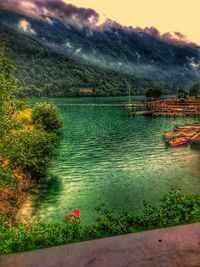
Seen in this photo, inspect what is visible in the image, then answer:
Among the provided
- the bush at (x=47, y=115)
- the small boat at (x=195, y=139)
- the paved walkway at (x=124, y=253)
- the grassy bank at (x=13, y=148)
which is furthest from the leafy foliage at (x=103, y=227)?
the bush at (x=47, y=115)

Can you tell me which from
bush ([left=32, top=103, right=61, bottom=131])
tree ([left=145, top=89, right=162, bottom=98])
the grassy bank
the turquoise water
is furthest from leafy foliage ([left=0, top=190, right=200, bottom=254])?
tree ([left=145, top=89, right=162, bottom=98])

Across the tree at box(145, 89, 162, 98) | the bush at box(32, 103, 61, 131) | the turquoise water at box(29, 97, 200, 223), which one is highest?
the tree at box(145, 89, 162, 98)

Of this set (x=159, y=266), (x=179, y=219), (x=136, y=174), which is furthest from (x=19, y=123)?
(x=136, y=174)

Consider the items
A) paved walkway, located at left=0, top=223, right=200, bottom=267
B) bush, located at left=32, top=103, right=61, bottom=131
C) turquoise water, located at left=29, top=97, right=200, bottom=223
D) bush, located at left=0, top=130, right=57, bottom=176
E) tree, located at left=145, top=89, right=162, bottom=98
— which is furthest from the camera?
tree, located at left=145, top=89, right=162, bottom=98

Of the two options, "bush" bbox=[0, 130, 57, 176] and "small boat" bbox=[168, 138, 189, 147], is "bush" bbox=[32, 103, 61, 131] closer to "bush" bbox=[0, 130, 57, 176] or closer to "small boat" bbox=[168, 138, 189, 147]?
"small boat" bbox=[168, 138, 189, 147]

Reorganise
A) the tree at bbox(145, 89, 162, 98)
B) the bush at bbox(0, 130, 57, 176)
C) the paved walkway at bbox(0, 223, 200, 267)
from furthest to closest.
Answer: the tree at bbox(145, 89, 162, 98) → the bush at bbox(0, 130, 57, 176) → the paved walkway at bbox(0, 223, 200, 267)

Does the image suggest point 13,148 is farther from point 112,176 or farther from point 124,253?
point 112,176

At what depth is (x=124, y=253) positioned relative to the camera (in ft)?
10.3

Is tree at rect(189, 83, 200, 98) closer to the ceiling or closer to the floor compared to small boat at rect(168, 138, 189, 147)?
closer to the ceiling

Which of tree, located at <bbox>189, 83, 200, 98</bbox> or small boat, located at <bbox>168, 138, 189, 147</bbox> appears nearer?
small boat, located at <bbox>168, 138, 189, 147</bbox>

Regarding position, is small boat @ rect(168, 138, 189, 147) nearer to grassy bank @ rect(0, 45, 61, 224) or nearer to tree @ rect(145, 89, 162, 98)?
grassy bank @ rect(0, 45, 61, 224)

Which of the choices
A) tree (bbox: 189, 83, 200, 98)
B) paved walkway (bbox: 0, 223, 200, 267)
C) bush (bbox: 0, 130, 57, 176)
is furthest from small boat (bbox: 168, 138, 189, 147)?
tree (bbox: 189, 83, 200, 98)

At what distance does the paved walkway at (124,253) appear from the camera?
2992 mm

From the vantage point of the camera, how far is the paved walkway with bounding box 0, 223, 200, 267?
9.82ft
